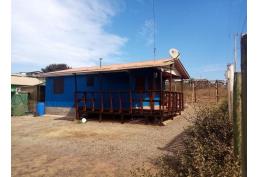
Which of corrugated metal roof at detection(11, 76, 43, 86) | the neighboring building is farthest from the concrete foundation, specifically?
corrugated metal roof at detection(11, 76, 43, 86)

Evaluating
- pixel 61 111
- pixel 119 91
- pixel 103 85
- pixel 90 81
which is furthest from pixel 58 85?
pixel 119 91

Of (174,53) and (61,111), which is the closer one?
(174,53)

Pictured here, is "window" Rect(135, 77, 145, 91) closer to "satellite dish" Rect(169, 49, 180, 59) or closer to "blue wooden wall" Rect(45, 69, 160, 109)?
"blue wooden wall" Rect(45, 69, 160, 109)

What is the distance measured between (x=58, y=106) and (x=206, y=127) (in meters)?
14.7

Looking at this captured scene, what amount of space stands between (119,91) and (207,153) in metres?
9.14

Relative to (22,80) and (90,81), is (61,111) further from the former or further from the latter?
(22,80)

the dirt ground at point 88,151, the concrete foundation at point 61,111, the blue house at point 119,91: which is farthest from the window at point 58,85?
the dirt ground at point 88,151

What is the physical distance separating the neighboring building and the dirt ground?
10139 millimetres

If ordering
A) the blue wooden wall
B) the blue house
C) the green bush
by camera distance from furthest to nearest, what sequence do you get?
the blue wooden wall → the blue house → the green bush

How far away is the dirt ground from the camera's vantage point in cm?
508

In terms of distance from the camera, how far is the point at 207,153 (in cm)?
382

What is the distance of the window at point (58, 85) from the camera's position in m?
17.3
